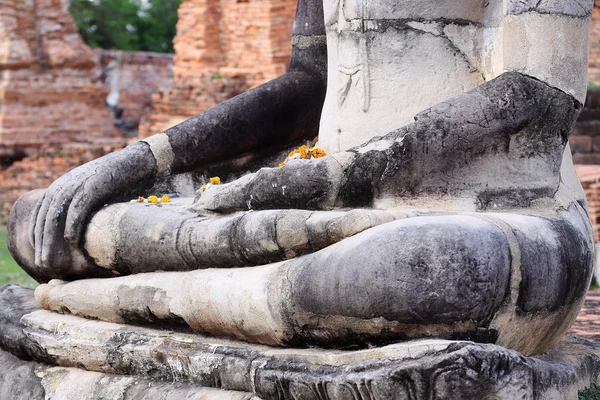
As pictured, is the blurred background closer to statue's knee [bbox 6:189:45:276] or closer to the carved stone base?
statue's knee [bbox 6:189:45:276]

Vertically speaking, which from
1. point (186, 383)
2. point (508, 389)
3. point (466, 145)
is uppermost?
point (466, 145)

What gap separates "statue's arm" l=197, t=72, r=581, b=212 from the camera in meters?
3.62

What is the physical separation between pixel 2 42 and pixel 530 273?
43.9 feet

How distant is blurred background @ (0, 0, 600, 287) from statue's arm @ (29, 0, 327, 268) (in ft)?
17.0

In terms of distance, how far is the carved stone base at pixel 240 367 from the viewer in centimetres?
295

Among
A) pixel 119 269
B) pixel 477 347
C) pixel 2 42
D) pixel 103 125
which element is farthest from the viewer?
pixel 103 125

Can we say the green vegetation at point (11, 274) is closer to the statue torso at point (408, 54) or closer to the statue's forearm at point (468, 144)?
the statue torso at point (408, 54)

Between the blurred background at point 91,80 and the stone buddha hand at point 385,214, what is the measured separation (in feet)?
18.4

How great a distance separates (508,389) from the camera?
2.98m

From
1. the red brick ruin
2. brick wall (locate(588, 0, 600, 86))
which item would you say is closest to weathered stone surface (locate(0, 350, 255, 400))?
the red brick ruin

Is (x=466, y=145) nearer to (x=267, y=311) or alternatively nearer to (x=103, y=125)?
(x=267, y=311)

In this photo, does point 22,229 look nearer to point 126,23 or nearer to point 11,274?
point 11,274

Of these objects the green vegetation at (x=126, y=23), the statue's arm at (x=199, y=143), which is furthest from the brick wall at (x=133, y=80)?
the statue's arm at (x=199, y=143)

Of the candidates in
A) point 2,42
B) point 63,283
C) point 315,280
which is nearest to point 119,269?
point 63,283
